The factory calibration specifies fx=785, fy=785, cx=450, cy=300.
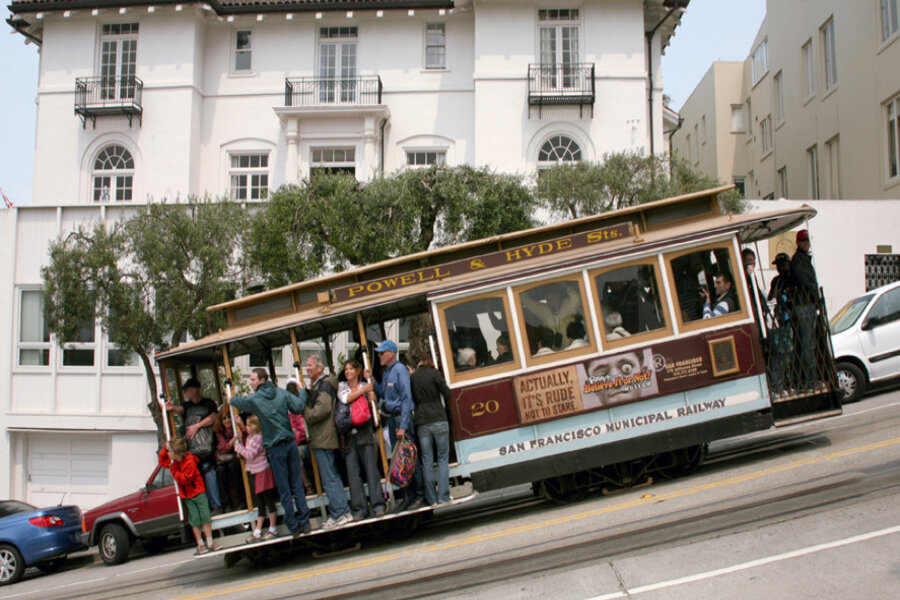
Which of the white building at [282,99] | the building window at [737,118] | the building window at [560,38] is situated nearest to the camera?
the white building at [282,99]

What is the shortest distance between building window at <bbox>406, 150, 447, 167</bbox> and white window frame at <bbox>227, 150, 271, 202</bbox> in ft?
15.0

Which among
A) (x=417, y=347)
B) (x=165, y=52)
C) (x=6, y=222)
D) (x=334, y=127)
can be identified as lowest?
(x=417, y=347)

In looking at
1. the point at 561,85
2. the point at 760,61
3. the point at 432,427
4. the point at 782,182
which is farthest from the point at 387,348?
the point at 760,61

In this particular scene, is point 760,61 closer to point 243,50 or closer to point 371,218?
point 243,50

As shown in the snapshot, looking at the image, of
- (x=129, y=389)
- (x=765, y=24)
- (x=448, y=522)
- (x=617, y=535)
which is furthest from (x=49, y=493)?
(x=765, y=24)

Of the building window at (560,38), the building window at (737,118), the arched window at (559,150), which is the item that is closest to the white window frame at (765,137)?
the building window at (737,118)

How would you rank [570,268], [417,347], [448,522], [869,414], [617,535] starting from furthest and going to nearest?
[417,347], [869,414], [448,522], [570,268], [617,535]

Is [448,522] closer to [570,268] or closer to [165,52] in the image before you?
[570,268]

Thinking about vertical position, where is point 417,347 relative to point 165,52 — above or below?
below

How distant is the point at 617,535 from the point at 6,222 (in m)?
21.2

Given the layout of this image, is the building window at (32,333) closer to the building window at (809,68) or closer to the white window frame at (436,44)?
the white window frame at (436,44)

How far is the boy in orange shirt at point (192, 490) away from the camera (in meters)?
9.46

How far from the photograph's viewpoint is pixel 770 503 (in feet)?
25.7

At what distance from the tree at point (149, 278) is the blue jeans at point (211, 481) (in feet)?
19.8
